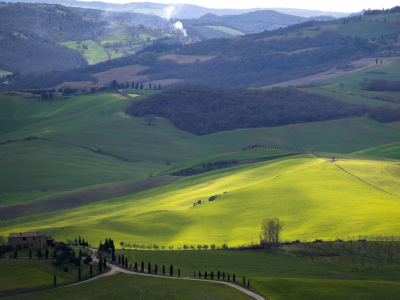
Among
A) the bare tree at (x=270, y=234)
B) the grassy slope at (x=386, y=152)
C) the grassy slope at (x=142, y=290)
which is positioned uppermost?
the grassy slope at (x=386, y=152)

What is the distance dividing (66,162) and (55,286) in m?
116

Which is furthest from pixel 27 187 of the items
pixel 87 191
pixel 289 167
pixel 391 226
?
pixel 391 226

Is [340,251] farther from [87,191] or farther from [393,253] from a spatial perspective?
[87,191]

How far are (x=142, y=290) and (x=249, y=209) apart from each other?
158 ft

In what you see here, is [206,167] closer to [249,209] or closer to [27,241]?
[249,209]

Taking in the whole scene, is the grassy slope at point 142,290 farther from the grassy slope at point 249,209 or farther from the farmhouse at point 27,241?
the grassy slope at point 249,209

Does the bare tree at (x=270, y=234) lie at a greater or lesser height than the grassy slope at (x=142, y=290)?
greater

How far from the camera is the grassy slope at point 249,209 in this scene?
93.8 metres

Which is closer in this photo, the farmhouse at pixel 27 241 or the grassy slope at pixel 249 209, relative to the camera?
the farmhouse at pixel 27 241

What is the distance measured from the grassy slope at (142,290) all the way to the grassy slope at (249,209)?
84.4 ft

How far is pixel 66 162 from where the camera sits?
173000 mm

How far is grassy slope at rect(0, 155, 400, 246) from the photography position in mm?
93750

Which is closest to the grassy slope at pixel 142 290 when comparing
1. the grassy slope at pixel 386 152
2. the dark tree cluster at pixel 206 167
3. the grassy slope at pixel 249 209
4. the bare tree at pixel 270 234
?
the bare tree at pixel 270 234

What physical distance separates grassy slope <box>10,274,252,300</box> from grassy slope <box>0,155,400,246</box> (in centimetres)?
2572
